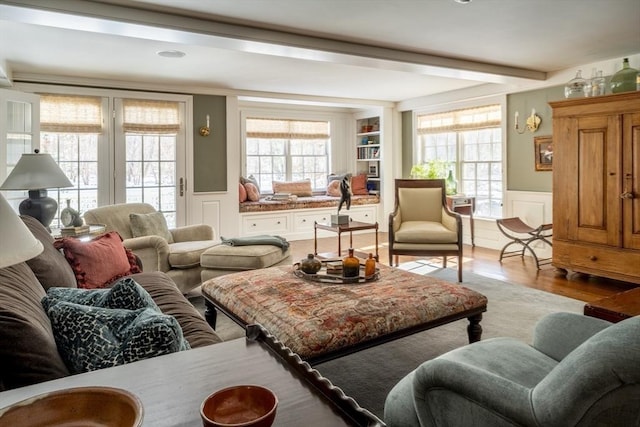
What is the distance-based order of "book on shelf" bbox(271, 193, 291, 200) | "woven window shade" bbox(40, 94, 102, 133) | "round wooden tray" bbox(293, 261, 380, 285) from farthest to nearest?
"book on shelf" bbox(271, 193, 291, 200)
"woven window shade" bbox(40, 94, 102, 133)
"round wooden tray" bbox(293, 261, 380, 285)

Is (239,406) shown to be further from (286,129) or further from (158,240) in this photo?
(286,129)

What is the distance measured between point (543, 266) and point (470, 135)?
2.39 metres

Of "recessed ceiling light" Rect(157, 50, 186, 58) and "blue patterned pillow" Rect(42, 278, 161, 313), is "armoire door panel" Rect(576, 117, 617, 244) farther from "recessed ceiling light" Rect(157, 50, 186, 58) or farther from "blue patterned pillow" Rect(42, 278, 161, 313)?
"blue patterned pillow" Rect(42, 278, 161, 313)

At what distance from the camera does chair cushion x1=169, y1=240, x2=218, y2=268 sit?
3.80 m

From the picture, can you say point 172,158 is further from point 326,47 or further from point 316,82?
point 326,47

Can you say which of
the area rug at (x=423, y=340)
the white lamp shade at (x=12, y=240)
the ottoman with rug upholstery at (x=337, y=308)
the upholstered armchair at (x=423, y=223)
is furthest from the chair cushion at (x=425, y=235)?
the white lamp shade at (x=12, y=240)

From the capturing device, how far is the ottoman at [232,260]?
372 centimetres

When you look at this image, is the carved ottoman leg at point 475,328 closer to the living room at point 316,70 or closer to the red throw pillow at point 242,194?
the living room at point 316,70

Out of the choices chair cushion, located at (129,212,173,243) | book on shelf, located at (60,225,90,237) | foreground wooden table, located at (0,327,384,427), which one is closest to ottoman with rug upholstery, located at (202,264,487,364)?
foreground wooden table, located at (0,327,384,427)

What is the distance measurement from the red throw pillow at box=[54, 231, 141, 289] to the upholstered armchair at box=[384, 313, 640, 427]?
2.02m

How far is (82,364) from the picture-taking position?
3.98 feet

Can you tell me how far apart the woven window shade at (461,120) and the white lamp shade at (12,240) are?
249 inches

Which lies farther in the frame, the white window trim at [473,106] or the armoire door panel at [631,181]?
the white window trim at [473,106]

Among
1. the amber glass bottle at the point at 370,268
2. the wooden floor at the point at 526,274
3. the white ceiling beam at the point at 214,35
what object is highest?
the white ceiling beam at the point at 214,35
